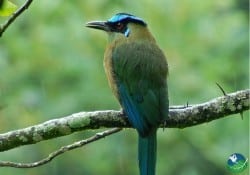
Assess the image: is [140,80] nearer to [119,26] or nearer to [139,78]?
→ [139,78]

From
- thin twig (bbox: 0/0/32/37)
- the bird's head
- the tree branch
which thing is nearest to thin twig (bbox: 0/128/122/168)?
the tree branch

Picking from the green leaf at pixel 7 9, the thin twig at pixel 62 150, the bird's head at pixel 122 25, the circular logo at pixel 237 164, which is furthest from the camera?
the bird's head at pixel 122 25

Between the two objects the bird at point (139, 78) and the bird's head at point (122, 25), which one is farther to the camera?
the bird's head at point (122, 25)

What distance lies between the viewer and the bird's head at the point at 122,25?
3.90m

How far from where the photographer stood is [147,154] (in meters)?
3.33

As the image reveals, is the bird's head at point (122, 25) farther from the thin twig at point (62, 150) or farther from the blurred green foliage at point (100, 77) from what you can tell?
the blurred green foliage at point (100, 77)

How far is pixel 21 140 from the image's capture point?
2975 mm

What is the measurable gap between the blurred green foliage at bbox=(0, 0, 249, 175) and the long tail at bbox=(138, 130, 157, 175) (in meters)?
2.40

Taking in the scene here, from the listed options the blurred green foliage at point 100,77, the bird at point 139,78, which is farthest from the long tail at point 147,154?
the blurred green foliage at point 100,77

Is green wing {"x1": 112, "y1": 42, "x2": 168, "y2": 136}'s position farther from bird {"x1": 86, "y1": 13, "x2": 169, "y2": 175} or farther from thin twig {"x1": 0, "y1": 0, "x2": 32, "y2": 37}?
thin twig {"x1": 0, "y1": 0, "x2": 32, "y2": 37}

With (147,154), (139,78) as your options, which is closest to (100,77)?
(139,78)

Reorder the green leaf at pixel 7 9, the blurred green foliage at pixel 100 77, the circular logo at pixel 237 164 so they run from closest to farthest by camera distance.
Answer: the circular logo at pixel 237 164, the green leaf at pixel 7 9, the blurred green foliage at pixel 100 77

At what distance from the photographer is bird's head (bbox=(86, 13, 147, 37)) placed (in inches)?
153

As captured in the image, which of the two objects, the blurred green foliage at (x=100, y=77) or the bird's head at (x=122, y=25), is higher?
the bird's head at (x=122, y=25)
